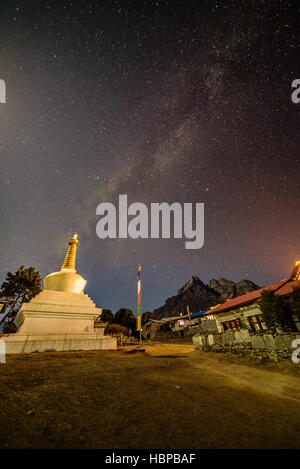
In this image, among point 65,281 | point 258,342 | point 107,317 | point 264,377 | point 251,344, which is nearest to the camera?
point 264,377

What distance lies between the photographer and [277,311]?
36.0 feet

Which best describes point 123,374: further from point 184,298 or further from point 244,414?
point 184,298

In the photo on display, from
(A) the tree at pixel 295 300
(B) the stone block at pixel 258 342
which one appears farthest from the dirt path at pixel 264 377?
(A) the tree at pixel 295 300

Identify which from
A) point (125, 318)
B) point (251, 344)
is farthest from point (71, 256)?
point (125, 318)

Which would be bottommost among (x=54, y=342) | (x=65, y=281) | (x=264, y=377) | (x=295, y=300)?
(x=54, y=342)

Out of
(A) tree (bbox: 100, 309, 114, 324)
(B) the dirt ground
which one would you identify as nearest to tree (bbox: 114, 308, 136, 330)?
(A) tree (bbox: 100, 309, 114, 324)

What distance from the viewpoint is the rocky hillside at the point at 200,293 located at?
110 meters

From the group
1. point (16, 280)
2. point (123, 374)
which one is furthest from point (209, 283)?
point (123, 374)

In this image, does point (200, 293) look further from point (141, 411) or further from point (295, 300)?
point (141, 411)

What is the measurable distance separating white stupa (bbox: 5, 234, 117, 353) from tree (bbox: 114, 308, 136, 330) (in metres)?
34.1

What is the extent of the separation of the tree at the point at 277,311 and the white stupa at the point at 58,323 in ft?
43.0

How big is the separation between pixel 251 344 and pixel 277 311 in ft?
8.73

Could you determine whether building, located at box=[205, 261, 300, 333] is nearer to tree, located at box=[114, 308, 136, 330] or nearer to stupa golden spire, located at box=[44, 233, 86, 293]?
stupa golden spire, located at box=[44, 233, 86, 293]

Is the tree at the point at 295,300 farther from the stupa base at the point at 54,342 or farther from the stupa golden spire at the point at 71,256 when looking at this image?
the stupa golden spire at the point at 71,256
